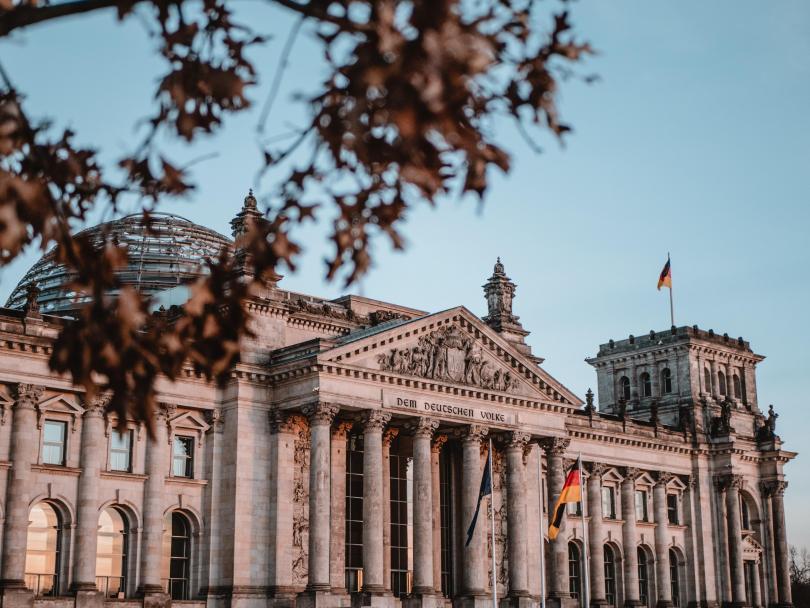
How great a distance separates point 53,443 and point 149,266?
62.9ft

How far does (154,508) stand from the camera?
162 feet

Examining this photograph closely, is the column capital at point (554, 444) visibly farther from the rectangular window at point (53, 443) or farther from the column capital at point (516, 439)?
the rectangular window at point (53, 443)

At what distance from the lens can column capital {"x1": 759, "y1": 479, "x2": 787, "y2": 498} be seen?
265ft

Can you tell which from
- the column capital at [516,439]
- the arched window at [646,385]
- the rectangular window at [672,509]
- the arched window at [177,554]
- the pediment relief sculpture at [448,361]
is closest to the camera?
the arched window at [177,554]

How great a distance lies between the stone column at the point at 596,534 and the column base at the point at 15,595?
113 feet

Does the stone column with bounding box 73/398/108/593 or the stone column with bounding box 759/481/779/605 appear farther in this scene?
the stone column with bounding box 759/481/779/605

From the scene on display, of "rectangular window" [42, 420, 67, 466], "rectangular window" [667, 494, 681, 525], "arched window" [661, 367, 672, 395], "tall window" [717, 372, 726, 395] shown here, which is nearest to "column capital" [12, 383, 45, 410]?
"rectangular window" [42, 420, 67, 466]

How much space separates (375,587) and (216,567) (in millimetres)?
6868

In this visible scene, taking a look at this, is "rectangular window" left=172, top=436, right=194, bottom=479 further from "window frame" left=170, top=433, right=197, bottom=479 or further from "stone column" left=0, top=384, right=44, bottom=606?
"stone column" left=0, top=384, right=44, bottom=606

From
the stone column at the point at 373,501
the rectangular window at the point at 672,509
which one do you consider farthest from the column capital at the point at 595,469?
the stone column at the point at 373,501

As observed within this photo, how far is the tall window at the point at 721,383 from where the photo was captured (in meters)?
82.6

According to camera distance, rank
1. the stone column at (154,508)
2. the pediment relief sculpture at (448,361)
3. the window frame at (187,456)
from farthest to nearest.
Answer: the pediment relief sculpture at (448,361) → the window frame at (187,456) → the stone column at (154,508)

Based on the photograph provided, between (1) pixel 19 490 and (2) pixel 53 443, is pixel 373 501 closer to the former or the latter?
(2) pixel 53 443

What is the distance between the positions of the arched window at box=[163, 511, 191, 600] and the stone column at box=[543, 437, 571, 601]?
757 inches
